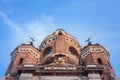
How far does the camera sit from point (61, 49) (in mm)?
33469

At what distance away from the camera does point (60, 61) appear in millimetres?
27516

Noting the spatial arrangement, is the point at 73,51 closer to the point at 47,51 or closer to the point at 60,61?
the point at 47,51

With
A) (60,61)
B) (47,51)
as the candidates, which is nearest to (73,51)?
(47,51)

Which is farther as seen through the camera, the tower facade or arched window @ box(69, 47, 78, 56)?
arched window @ box(69, 47, 78, 56)

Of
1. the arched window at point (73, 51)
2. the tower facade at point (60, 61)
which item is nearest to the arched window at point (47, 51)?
the tower facade at point (60, 61)

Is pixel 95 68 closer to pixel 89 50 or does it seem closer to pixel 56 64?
pixel 56 64

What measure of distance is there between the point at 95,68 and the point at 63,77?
291 centimetres

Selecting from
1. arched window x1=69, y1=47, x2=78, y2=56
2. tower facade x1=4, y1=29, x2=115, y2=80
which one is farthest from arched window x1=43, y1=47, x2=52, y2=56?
arched window x1=69, y1=47, x2=78, y2=56

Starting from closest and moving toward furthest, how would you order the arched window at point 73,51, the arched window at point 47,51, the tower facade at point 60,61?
the tower facade at point 60,61
the arched window at point 47,51
the arched window at point 73,51

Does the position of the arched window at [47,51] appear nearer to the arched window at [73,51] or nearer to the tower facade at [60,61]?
the tower facade at [60,61]

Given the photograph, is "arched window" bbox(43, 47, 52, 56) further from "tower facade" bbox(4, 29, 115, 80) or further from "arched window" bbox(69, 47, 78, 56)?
"arched window" bbox(69, 47, 78, 56)

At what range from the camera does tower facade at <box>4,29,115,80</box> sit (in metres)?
24.0

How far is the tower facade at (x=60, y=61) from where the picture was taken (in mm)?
24031

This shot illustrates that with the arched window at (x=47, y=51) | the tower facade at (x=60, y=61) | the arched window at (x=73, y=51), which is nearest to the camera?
the tower facade at (x=60, y=61)
